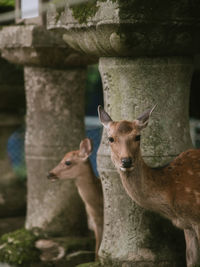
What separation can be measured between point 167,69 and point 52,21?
3.41ft

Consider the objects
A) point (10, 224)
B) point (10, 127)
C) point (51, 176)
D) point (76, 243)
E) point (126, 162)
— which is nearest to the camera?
point (126, 162)

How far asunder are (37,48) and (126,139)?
2093mm

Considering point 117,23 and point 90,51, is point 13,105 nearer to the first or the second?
point 90,51

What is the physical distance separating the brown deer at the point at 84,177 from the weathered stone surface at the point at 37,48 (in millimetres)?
955

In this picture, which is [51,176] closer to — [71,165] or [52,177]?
[52,177]

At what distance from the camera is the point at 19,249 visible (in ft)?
21.8

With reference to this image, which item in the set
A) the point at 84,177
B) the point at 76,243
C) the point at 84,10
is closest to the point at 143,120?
the point at 84,10

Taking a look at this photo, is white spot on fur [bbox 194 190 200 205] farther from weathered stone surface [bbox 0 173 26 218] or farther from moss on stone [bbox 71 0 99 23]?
weathered stone surface [bbox 0 173 26 218]

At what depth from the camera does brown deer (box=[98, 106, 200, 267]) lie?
486 centimetres

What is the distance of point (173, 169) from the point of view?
5.17m

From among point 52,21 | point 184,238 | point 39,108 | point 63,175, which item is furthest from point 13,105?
point 184,238

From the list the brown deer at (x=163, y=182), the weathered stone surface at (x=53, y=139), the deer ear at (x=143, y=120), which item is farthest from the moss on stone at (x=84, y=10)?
the weathered stone surface at (x=53, y=139)

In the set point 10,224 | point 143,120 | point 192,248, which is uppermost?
point 143,120

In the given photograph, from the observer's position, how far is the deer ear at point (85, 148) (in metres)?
6.25
